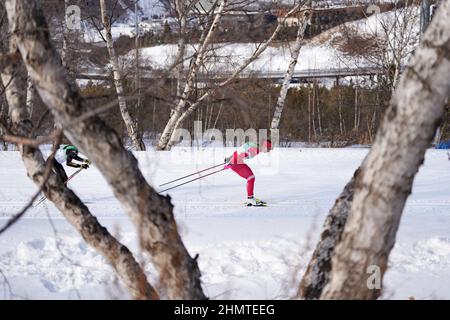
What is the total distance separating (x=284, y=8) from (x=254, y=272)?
33.8 feet

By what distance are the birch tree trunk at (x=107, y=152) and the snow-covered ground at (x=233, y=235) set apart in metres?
0.49

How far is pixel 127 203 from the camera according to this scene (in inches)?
125

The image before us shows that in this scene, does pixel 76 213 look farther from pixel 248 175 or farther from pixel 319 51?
pixel 319 51

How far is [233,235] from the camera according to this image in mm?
8664

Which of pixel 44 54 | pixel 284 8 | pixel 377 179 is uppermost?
pixel 284 8

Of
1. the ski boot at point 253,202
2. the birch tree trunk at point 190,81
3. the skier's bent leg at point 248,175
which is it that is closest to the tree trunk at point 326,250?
the skier's bent leg at point 248,175

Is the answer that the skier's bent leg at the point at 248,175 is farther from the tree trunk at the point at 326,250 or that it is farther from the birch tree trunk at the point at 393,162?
the birch tree trunk at the point at 393,162

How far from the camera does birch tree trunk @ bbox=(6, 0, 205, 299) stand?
9.93ft

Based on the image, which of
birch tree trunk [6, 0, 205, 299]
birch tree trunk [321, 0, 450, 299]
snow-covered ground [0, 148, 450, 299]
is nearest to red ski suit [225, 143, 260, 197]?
snow-covered ground [0, 148, 450, 299]

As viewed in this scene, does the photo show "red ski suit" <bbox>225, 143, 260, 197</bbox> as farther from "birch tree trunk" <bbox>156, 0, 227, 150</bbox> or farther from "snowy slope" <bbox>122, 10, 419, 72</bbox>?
"snowy slope" <bbox>122, 10, 419, 72</bbox>

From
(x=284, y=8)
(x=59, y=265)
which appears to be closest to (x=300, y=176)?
(x=284, y=8)

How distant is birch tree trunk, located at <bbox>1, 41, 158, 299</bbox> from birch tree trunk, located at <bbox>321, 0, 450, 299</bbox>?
3.80 ft

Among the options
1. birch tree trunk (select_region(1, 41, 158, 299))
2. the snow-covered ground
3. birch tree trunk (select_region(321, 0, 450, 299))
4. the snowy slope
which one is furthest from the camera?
the snowy slope
